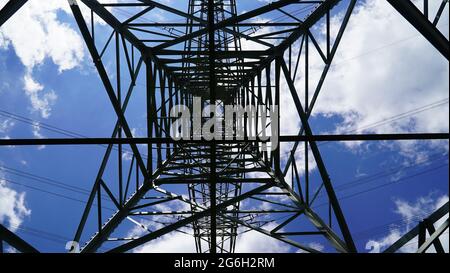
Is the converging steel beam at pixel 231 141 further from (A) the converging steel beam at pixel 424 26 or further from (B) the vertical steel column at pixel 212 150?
(A) the converging steel beam at pixel 424 26

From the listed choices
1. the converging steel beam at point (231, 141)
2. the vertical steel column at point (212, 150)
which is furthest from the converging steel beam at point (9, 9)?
the vertical steel column at point (212, 150)

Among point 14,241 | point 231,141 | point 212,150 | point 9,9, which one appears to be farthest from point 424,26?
point 14,241

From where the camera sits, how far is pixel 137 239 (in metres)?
8.25

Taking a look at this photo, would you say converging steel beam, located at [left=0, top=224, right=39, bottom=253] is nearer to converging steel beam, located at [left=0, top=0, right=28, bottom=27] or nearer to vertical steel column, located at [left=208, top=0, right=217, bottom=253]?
vertical steel column, located at [left=208, top=0, right=217, bottom=253]

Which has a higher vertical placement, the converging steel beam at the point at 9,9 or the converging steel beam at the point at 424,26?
the converging steel beam at the point at 9,9

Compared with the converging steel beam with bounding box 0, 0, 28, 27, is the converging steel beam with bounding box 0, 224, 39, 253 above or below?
below

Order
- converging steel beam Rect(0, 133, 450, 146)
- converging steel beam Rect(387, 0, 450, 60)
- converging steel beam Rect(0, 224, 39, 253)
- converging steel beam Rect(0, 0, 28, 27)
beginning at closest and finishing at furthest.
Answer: converging steel beam Rect(0, 224, 39, 253)
converging steel beam Rect(0, 133, 450, 146)
converging steel beam Rect(387, 0, 450, 60)
converging steel beam Rect(0, 0, 28, 27)

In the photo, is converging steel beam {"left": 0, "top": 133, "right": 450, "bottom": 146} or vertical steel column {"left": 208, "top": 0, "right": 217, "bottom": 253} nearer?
converging steel beam {"left": 0, "top": 133, "right": 450, "bottom": 146}

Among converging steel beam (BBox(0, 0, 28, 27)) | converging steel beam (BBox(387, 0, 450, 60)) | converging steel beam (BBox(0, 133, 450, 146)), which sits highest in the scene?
converging steel beam (BBox(0, 0, 28, 27))

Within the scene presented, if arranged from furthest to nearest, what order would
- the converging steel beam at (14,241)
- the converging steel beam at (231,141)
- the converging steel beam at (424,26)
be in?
the converging steel beam at (424,26) < the converging steel beam at (231,141) < the converging steel beam at (14,241)

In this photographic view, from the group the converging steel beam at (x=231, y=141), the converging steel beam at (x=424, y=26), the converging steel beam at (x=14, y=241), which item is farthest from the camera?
the converging steel beam at (x=424, y=26)

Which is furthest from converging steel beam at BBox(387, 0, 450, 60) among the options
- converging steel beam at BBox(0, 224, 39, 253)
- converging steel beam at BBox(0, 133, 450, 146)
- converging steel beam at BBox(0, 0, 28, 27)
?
converging steel beam at BBox(0, 224, 39, 253)
